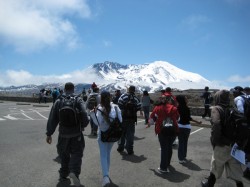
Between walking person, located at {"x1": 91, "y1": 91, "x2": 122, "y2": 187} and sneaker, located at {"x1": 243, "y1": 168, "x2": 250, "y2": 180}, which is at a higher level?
walking person, located at {"x1": 91, "y1": 91, "x2": 122, "y2": 187}

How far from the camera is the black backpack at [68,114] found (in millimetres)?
5766

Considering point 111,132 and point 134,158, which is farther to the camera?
point 134,158

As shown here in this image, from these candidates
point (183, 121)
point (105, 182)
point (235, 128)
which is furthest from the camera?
point (183, 121)

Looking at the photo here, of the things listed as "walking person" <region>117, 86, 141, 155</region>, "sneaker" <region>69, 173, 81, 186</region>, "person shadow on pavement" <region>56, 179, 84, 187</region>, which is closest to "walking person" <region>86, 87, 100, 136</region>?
"walking person" <region>117, 86, 141, 155</region>

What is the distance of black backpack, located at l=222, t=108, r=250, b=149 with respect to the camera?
15.9ft

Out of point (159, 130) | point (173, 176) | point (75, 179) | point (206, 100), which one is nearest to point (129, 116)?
point (159, 130)

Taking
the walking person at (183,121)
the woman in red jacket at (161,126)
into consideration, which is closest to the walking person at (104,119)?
the woman in red jacket at (161,126)

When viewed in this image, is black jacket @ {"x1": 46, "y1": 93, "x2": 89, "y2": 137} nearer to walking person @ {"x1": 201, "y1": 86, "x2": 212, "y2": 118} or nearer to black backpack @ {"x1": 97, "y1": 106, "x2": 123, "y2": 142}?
black backpack @ {"x1": 97, "y1": 106, "x2": 123, "y2": 142}

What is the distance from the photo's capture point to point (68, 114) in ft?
18.9

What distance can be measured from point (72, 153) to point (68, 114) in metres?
0.75

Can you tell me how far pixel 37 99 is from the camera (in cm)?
3609

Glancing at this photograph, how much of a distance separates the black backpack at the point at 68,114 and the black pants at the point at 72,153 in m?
0.32

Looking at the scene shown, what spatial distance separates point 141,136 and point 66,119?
20.4ft

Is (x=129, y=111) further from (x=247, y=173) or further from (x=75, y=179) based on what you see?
(x=247, y=173)
